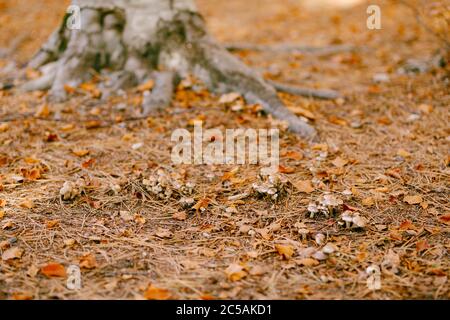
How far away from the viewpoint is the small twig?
3.97 m

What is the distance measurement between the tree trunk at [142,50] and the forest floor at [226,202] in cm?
20

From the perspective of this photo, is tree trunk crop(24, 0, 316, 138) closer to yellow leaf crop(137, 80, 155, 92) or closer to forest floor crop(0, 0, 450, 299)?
yellow leaf crop(137, 80, 155, 92)

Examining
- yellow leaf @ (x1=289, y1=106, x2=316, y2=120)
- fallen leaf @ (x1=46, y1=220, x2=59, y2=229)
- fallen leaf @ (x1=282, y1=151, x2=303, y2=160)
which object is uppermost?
yellow leaf @ (x1=289, y1=106, x2=316, y2=120)

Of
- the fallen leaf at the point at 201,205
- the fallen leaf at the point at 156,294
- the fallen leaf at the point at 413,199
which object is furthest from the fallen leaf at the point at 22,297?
the fallen leaf at the point at 413,199

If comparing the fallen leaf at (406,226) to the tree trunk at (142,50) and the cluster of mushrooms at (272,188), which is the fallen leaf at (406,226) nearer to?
the cluster of mushrooms at (272,188)

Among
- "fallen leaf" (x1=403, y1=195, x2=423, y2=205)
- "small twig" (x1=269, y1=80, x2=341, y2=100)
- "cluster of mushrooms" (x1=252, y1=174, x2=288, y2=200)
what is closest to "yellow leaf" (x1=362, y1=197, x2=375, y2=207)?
"fallen leaf" (x1=403, y1=195, x2=423, y2=205)

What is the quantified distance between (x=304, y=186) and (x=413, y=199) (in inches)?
25.0

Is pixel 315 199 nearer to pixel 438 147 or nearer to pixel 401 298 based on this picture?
pixel 401 298

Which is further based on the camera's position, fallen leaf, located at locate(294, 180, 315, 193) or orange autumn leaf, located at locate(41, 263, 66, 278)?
fallen leaf, located at locate(294, 180, 315, 193)

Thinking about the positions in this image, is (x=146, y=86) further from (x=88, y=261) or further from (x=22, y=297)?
(x=22, y=297)

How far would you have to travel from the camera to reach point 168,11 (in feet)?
13.0

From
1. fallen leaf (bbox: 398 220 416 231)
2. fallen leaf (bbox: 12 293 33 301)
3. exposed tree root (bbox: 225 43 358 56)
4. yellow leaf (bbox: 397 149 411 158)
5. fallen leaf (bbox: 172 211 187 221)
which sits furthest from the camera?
exposed tree root (bbox: 225 43 358 56)
